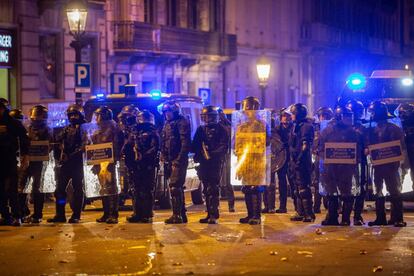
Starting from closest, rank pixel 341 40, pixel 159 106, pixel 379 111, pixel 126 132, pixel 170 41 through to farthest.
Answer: pixel 379 111
pixel 126 132
pixel 159 106
pixel 170 41
pixel 341 40

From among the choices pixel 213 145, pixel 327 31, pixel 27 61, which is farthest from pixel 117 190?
pixel 327 31

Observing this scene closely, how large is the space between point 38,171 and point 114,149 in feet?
4.11

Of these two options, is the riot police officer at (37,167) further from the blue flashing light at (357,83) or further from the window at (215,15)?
the window at (215,15)

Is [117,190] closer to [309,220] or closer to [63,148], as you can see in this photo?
[63,148]

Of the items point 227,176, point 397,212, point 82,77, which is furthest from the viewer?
point 82,77

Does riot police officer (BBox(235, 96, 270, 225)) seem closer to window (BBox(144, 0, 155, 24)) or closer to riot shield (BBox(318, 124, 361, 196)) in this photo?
riot shield (BBox(318, 124, 361, 196))

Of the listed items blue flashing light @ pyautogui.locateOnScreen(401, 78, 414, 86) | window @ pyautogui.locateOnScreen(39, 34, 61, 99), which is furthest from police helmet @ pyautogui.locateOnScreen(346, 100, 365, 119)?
window @ pyautogui.locateOnScreen(39, 34, 61, 99)

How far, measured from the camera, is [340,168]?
53.9ft

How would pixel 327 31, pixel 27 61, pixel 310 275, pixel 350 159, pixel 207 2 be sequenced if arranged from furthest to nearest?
pixel 327 31
pixel 207 2
pixel 27 61
pixel 350 159
pixel 310 275

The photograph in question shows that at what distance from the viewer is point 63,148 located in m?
17.0

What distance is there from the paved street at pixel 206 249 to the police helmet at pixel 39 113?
1599 mm

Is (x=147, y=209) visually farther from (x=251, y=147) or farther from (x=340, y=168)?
(x=340, y=168)

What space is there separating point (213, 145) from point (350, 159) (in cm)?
197

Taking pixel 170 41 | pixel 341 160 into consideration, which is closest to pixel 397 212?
pixel 341 160
